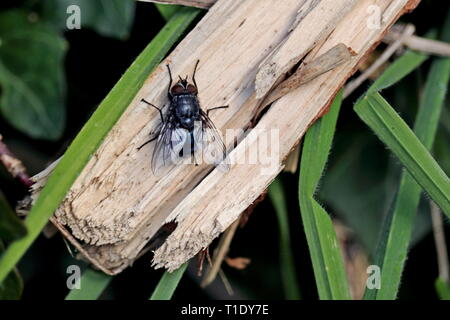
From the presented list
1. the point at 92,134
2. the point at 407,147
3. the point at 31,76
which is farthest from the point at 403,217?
the point at 31,76

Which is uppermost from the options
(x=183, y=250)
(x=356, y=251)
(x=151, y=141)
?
(x=356, y=251)

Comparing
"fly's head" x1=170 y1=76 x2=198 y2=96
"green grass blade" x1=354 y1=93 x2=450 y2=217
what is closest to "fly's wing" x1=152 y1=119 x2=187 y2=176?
"fly's head" x1=170 y1=76 x2=198 y2=96

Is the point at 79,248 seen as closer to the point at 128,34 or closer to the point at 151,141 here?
the point at 151,141

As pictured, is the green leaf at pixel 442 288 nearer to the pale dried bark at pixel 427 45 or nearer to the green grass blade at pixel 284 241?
the green grass blade at pixel 284 241

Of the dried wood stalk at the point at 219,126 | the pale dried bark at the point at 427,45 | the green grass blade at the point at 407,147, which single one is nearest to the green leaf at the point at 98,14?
the dried wood stalk at the point at 219,126

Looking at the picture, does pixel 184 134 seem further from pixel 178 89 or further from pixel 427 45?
pixel 427 45
